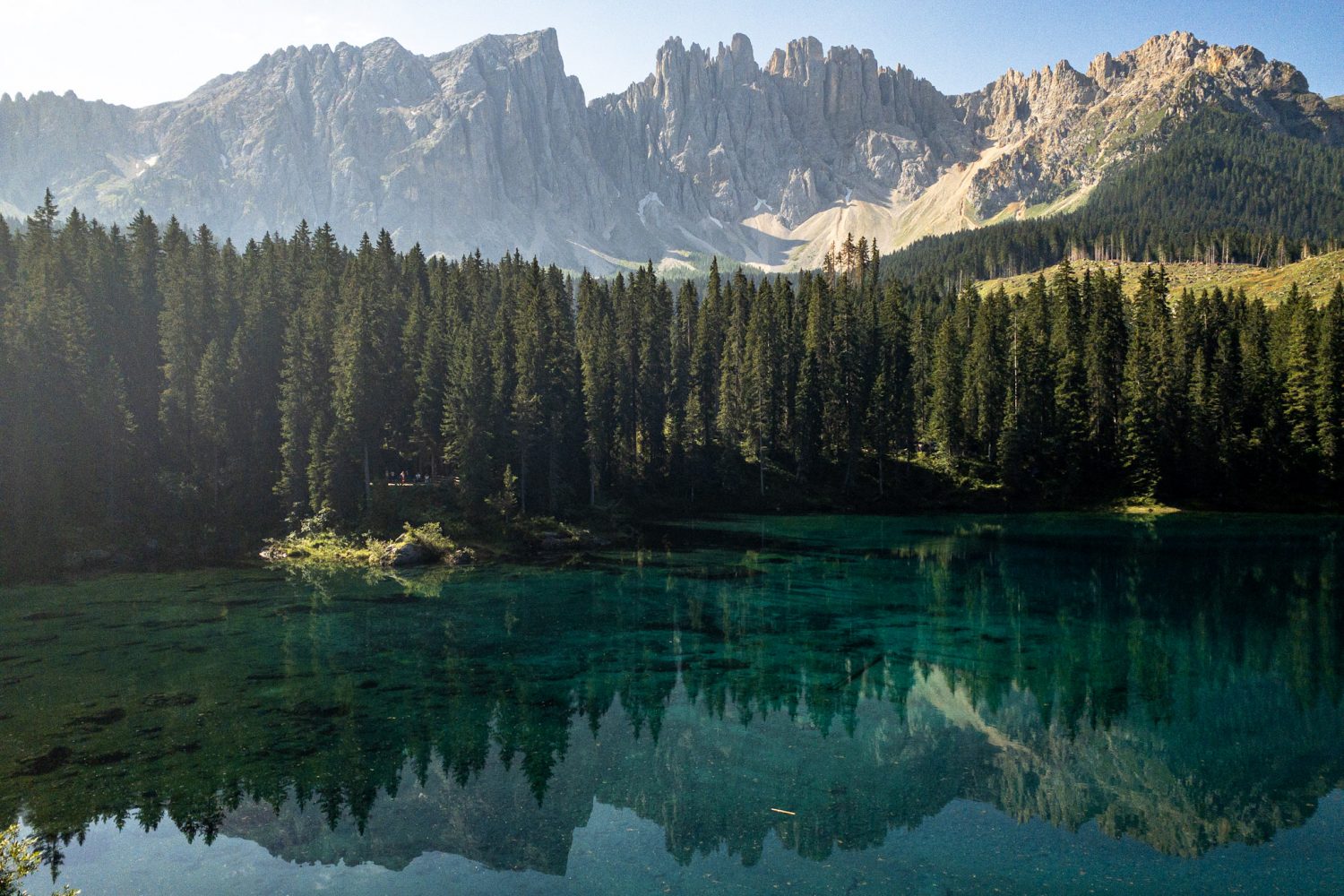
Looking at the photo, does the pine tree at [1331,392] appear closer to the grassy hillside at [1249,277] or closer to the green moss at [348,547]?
the grassy hillside at [1249,277]

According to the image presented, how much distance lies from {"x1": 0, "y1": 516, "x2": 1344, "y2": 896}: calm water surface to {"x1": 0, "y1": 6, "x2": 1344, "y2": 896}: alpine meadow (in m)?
0.16

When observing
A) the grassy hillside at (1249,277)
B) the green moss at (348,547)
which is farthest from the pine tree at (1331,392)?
the green moss at (348,547)

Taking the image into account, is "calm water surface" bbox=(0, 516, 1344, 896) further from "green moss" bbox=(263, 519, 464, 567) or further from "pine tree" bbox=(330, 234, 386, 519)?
"pine tree" bbox=(330, 234, 386, 519)

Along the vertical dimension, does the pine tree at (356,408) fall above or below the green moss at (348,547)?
above

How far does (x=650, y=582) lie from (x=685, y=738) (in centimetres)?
2503

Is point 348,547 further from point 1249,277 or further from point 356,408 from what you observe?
point 1249,277

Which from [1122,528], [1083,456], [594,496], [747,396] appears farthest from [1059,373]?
[594,496]

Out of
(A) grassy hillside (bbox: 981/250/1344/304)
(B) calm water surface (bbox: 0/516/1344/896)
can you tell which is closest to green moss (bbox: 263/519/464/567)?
(B) calm water surface (bbox: 0/516/1344/896)

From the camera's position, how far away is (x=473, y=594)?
46.9 meters

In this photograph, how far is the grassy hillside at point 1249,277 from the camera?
13150cm

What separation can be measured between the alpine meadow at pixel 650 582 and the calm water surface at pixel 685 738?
6.4 inches

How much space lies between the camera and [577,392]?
78.5 m

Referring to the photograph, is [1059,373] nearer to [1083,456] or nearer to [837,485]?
[1083,456]

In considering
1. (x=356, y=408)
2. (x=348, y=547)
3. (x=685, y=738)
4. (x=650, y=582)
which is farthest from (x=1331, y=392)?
(x=348, y=547)
